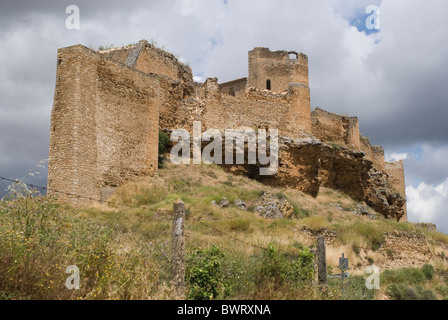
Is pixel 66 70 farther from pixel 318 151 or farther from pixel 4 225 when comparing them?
pixel 318 151

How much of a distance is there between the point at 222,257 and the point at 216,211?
23.9ft

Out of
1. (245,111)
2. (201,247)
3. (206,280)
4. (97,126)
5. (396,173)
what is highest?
(245,111)

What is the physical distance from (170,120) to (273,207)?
722cm

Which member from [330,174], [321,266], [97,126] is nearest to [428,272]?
[321,266]

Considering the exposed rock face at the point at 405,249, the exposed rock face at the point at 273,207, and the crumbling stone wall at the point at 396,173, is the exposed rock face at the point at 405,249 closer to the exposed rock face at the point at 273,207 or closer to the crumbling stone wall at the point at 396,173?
the exposed rock face at the point at 273,207

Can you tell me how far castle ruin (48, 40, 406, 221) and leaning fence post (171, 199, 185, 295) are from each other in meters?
4.70

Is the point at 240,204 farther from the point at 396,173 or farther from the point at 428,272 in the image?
the point at 396,173

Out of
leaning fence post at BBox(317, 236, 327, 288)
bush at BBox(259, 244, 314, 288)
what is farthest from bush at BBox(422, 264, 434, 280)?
bush at BBox(259, 244, 314, 288)

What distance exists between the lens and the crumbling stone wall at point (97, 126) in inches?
572

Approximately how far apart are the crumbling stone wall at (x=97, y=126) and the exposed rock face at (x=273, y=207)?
16.2 ft

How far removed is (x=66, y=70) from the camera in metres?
15.3

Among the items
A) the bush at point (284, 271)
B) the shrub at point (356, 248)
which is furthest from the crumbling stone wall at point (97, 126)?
the shrub at point (356, 248)

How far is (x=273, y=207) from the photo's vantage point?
17.5m
